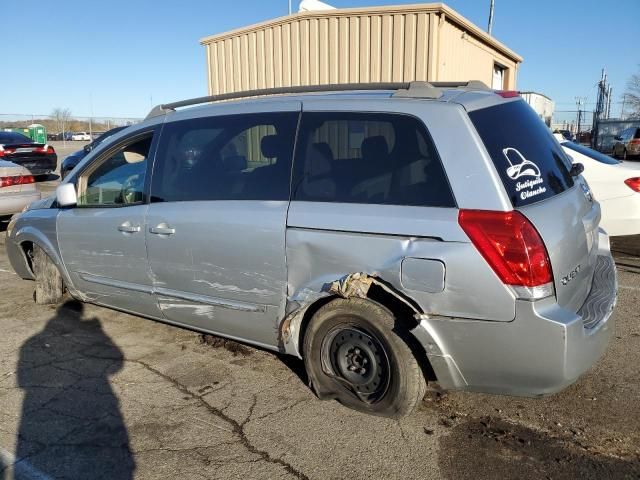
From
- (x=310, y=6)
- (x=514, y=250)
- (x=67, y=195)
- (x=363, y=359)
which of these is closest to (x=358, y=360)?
(x=363, y=359)

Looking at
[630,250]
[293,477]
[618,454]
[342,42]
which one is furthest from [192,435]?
[342,42]

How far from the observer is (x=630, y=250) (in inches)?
280

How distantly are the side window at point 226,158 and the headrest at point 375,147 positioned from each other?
1.60ft

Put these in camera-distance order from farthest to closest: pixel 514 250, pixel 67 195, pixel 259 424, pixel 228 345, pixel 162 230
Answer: pixel 67 195
pixel 228 345
pixel 162 230
pixel 259 424
pixel 514 250

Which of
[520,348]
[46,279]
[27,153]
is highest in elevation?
[27,153]

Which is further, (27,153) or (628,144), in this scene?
(628,144)

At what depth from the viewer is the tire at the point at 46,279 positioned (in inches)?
194

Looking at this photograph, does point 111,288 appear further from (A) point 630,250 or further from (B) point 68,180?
(A) point 630,250

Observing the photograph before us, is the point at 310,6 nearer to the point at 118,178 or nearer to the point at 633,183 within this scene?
the point at 633,183

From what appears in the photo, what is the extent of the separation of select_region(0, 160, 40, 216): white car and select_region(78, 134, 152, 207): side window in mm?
4909

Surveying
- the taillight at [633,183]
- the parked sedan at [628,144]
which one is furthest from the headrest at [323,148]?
the parked sedan at [628,144]

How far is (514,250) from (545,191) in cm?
54

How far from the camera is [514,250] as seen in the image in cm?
250

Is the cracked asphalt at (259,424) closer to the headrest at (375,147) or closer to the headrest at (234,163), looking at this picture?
the headrest at (234,163)
